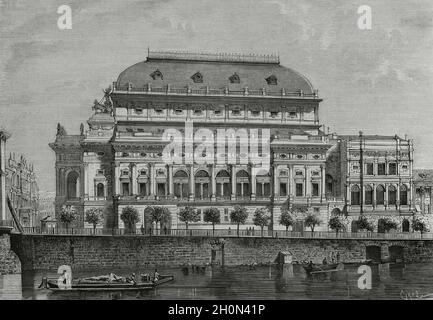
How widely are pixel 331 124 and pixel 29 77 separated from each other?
8.74 m

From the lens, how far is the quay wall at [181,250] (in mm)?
27562

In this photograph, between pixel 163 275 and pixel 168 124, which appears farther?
pixel 168 124

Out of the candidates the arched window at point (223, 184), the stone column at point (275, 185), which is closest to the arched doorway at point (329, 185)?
the stone column at point (275, 185)

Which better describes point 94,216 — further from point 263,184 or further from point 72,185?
point 263,184

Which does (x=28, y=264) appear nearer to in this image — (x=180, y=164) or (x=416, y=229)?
(x=180, y=164)

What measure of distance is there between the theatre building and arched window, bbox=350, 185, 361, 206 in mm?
32

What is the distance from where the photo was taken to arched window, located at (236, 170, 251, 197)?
93.1 ft

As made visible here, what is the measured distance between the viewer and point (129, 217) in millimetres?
27828

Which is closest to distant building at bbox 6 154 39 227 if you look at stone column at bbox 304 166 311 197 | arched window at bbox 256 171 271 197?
arched window at bbox 256 171 271 197

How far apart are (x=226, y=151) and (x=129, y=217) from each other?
12.0ft

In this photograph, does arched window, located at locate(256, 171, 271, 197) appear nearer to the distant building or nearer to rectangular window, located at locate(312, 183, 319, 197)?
rectangular window, located at locate(312, 183, 319, 197)

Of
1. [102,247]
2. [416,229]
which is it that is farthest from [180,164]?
[416,229]
